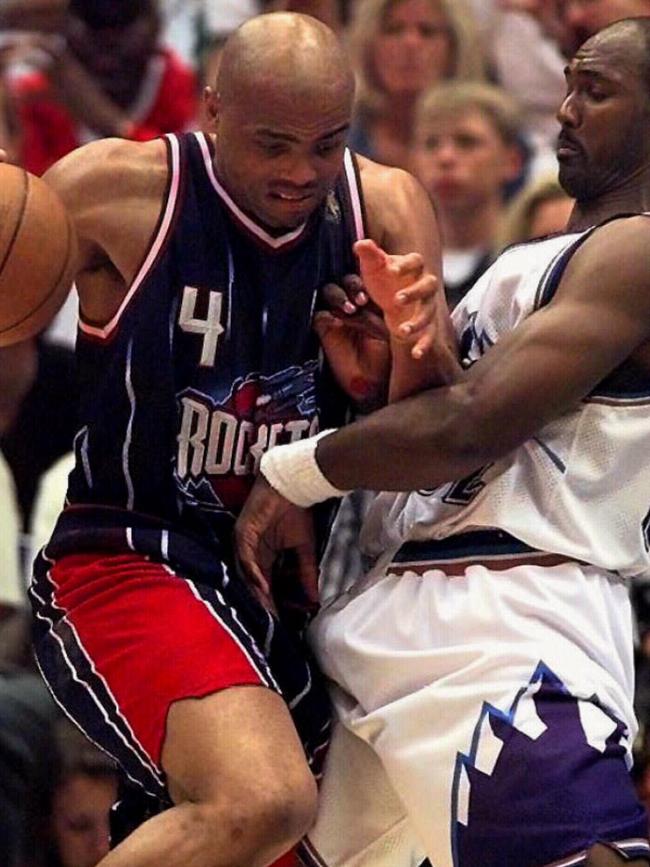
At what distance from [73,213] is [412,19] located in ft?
12.1

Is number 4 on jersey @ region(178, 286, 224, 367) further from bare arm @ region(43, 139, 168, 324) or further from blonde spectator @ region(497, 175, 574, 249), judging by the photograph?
blonde spectator @ region(497, 175, 574, 249)

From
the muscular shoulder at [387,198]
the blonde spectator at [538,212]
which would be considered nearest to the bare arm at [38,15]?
the blonde spectator at [538,212]

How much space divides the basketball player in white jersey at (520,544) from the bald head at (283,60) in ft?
1.10

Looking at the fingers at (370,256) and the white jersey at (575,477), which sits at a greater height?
the fingers at (370,256)

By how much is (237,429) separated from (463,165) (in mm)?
3130

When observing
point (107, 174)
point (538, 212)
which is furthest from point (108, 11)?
point (107, 174)

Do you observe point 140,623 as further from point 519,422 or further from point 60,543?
point 519,422

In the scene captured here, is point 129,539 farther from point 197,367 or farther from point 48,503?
point 48,503

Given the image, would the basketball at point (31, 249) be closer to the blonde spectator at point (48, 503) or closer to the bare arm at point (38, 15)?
the blonde spectator at point (48, 503)

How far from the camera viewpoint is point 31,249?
3734 millimetres

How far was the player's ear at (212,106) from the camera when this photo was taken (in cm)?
390

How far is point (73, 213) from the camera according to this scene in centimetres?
385

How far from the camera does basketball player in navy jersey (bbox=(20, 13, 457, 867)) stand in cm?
375

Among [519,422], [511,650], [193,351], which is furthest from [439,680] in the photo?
[193,351]
